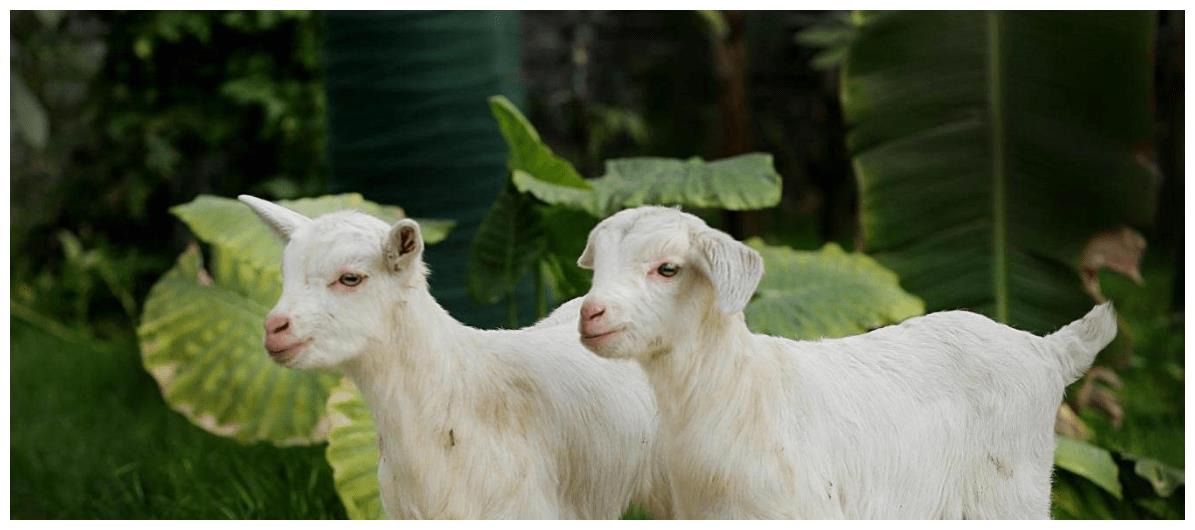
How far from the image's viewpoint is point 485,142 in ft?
8.34

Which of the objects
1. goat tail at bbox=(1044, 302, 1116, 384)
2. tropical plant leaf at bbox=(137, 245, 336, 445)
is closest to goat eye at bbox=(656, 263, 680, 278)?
goat tail at bbox=(1044, 302, 1116, 384)

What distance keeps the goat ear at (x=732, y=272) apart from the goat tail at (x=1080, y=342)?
21.4 inches

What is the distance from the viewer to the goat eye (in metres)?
1.55

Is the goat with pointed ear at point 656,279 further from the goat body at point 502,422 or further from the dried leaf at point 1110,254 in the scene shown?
the dried leaf at point 1110,254

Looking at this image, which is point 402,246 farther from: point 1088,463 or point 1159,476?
point 1159,476

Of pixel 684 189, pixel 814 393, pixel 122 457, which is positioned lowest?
pixel 122 457

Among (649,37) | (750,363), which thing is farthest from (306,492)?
(649,37)

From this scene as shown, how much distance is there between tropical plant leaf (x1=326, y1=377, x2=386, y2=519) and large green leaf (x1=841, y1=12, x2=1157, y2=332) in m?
1.20

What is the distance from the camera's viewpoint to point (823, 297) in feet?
7.79

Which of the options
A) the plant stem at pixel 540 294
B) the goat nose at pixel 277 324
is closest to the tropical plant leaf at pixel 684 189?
the plant stem at pixel 540 294

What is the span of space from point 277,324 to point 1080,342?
1059mm

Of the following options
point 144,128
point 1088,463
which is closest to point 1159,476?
point 1088,463

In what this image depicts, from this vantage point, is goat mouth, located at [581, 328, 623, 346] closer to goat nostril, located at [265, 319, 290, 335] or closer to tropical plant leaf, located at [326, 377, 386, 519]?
goat nostril, located at [265, 319, 290, 335]

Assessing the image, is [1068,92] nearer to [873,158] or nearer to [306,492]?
[873,158]
